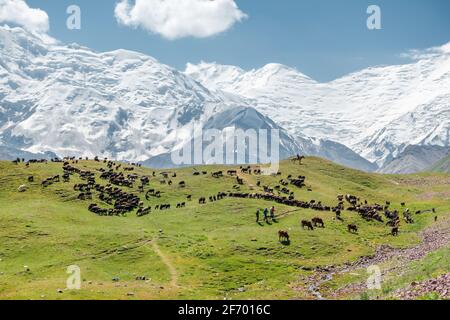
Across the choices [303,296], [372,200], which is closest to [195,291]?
[303,296]

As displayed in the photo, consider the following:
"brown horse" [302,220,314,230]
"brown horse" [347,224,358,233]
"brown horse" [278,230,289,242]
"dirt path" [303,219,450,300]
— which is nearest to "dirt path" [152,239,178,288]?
"dirt path" [303,219,450,300]

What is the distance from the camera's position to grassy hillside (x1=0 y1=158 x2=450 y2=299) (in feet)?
165

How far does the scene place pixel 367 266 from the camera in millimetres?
60375

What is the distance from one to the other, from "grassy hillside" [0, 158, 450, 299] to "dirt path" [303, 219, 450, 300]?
1.17 m

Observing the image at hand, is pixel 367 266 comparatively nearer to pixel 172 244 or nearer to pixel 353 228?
pixel 353 228

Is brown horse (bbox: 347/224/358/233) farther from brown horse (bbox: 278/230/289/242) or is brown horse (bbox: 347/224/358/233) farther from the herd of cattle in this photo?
brown horse (bbox: 278/230/289/242)

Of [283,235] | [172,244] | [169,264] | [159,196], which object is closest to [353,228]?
[283,235]

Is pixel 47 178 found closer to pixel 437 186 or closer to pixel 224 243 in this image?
pixel 224 243

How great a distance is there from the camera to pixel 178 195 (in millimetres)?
108812

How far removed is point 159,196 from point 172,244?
39882mm

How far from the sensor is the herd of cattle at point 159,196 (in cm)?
9288

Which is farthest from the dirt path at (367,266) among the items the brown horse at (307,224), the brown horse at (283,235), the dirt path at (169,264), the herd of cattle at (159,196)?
the dirt path at (169,264)

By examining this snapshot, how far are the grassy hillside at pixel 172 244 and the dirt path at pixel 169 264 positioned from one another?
11 centimetres

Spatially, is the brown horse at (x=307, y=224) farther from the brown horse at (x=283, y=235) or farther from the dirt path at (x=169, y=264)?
the dirt path at (x=169, y=264)
